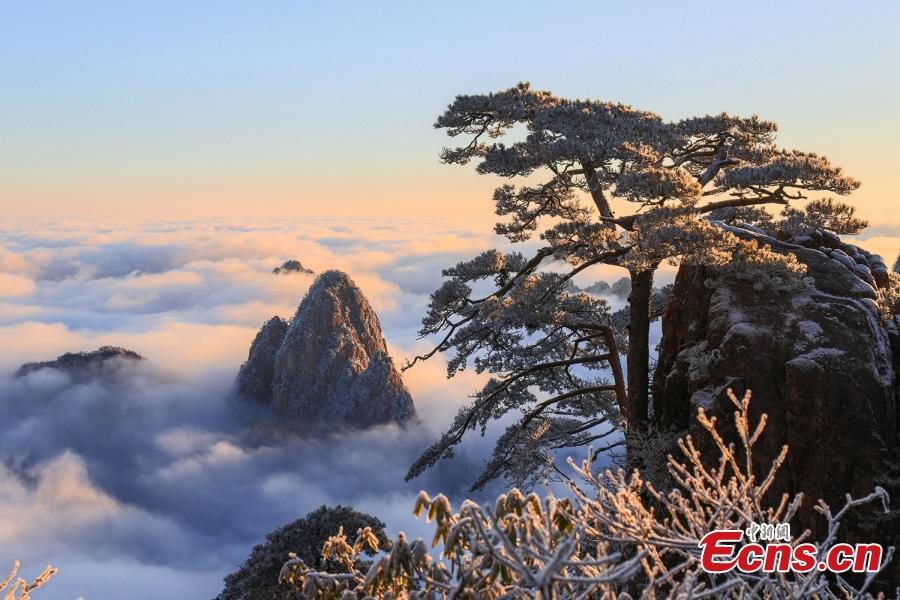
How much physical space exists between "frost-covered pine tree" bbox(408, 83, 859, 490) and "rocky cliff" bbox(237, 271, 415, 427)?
12600 centimetres

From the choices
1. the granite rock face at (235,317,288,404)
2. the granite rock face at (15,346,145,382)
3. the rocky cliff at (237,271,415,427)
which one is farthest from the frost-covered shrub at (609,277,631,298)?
the granite rock face at (15,346,145,382)

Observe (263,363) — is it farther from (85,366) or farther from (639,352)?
(639,352)

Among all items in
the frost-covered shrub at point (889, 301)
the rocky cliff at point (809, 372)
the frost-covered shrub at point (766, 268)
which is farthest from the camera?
the frost-covered shrub at point (766, 268)

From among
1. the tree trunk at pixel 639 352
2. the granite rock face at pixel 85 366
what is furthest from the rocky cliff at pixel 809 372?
the granite rock face at pixel 85 366

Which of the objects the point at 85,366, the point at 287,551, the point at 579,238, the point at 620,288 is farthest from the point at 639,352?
the point at 85,366

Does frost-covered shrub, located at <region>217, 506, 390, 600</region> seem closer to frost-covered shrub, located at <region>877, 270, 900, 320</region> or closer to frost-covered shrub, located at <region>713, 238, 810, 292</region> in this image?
frost-covered shrub, located at <region>713, 238, 810, 292</region>

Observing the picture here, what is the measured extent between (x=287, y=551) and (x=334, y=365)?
13820 cm

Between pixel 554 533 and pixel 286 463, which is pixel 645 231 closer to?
pixel 554 533

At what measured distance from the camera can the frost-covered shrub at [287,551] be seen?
1396 cm

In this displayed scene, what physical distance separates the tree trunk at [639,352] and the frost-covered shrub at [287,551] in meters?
5.83

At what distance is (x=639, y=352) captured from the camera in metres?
15.9

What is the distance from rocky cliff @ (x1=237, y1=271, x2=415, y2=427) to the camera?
5861 inches

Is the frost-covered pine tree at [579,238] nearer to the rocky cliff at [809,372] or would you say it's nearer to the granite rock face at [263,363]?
the rocky cliff at [809,372]

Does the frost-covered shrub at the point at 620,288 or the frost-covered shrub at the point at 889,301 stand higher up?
the frost-covered shrub at the point at 889,301
